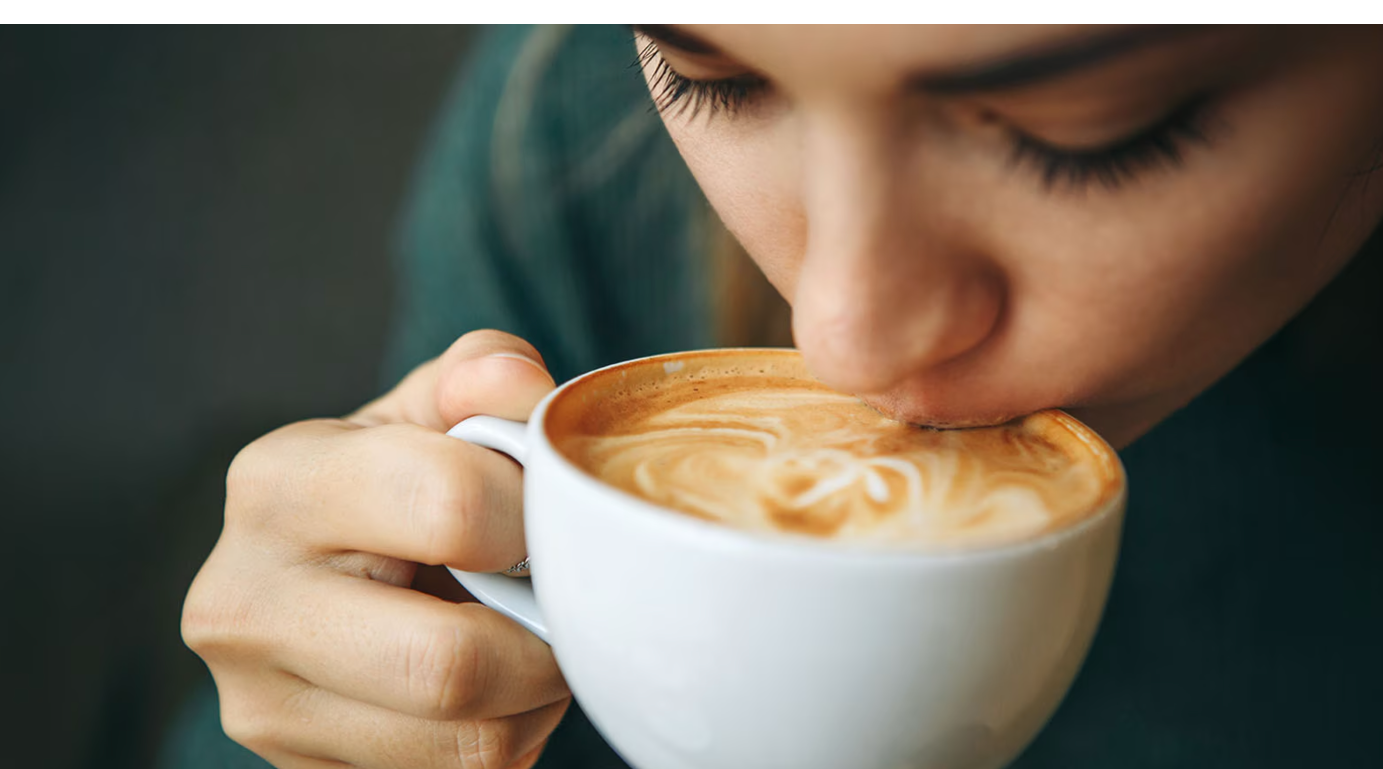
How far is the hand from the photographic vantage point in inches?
20.1

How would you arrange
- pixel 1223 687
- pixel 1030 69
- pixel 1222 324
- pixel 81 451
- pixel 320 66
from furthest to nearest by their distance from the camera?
pixel 320 66, pixel 81 451, pixel 1223 687, pixel 1222 324, pixel 1030 69

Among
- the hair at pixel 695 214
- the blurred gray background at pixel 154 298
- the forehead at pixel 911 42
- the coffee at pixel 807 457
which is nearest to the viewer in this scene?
the forehead at pixel 911 42

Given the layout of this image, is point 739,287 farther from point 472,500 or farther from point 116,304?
point 116,304

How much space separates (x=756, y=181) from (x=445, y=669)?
0.32 meters

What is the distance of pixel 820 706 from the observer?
0.36 meters

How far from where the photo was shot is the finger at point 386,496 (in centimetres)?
50

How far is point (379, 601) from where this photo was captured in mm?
534

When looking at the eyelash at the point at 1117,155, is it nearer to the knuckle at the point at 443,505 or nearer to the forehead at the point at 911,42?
the forehead at the point at 911,42

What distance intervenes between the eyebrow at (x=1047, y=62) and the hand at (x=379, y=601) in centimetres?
31

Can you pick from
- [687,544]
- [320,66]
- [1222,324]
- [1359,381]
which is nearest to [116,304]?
[320,66]

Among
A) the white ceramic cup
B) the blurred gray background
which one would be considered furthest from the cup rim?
the blurred gray background

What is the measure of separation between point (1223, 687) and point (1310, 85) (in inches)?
31.1

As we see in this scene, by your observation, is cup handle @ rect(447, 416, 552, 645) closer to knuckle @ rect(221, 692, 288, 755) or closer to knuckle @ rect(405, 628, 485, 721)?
knuckle @ rect(405, 628, 485, 721)

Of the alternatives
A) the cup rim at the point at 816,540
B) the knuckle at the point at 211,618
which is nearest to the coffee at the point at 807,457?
the cup rim at the point at 816,540
